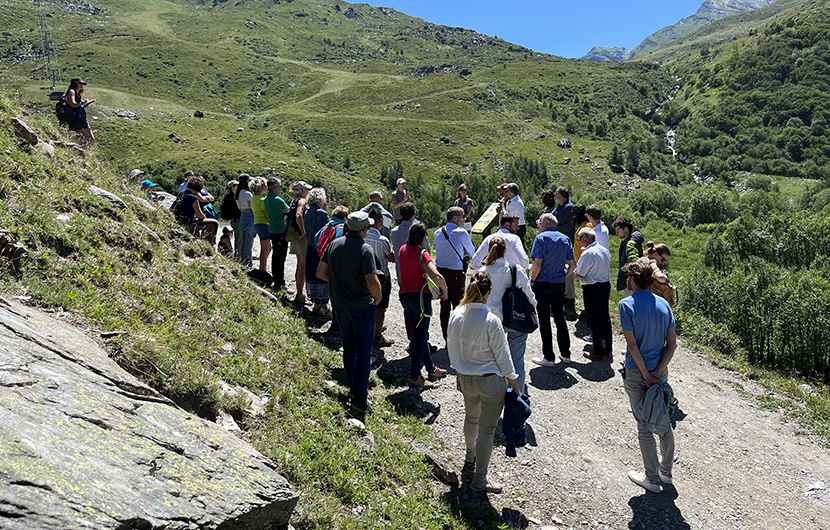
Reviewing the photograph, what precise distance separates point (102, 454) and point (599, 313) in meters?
8.68

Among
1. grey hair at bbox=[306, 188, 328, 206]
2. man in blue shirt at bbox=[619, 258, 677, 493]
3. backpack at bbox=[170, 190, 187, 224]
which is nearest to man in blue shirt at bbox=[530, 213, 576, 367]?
man in blue shirt at bbox=[619, 258, 677, 493]

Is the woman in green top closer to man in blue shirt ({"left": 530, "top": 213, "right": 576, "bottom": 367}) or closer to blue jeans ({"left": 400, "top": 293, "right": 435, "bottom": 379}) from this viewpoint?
blue jeans ({"left": 400, "top": 293, "right": 435, "bottom": 379})

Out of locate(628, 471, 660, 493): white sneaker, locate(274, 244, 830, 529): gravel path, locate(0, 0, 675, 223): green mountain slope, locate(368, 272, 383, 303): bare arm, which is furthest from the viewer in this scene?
locate(0, 0, 675, 223): green mountain slope

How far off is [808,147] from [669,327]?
167475 millimetres

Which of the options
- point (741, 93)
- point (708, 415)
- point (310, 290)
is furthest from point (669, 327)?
point (741, 93)

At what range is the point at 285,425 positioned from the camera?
5359 millimetres

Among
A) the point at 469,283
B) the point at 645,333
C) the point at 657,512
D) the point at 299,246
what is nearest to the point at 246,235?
the point at 299,246

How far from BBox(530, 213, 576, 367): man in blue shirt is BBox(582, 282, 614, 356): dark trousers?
0.60m

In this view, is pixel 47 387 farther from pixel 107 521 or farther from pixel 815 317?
pixel 815 317

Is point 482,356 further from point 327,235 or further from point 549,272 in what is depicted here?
point 549,272

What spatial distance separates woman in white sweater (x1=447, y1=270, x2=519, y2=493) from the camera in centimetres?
523

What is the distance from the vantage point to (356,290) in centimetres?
640

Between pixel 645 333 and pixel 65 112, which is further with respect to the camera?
pixel 65 112

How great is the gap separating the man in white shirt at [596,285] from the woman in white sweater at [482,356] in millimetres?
4411
